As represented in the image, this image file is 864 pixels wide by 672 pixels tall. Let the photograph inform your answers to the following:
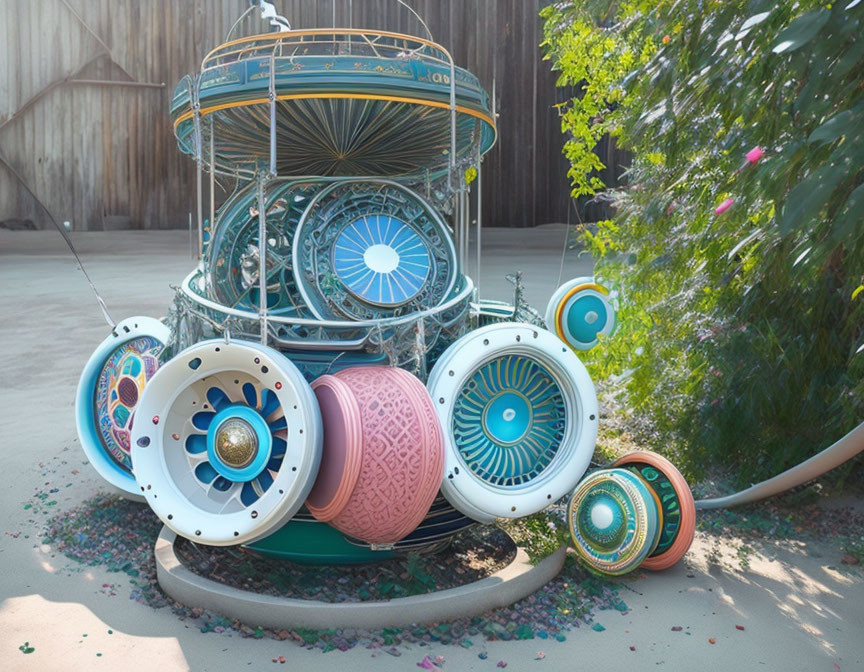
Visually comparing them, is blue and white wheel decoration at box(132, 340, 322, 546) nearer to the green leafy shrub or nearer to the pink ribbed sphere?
the pink ribbed sphere

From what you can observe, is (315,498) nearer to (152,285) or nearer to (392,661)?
(392,661)

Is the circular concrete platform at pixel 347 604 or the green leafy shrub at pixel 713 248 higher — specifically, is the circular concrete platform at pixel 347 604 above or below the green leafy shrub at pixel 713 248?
below

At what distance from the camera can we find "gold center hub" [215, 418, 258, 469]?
4293mm

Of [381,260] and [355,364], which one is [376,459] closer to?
[355,364]

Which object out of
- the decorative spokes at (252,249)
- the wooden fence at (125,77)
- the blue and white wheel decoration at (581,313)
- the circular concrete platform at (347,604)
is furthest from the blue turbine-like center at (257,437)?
the wooden fence at (125,77)

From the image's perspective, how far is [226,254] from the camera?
529 centimetres

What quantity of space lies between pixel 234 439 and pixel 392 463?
0.73 m

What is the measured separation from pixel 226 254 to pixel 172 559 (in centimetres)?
163

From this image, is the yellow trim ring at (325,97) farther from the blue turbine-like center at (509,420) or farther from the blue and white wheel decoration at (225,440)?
the blue turbine-like center at (509,420)

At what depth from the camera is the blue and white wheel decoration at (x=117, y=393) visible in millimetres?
5730

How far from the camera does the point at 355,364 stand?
15.1ft

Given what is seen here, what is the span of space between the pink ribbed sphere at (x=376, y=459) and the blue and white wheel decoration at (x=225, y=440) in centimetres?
10

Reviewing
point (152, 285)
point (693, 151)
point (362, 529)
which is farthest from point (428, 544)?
point (152, 285)

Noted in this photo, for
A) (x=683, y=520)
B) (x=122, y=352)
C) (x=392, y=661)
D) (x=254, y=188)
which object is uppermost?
(x=254, y=188)
